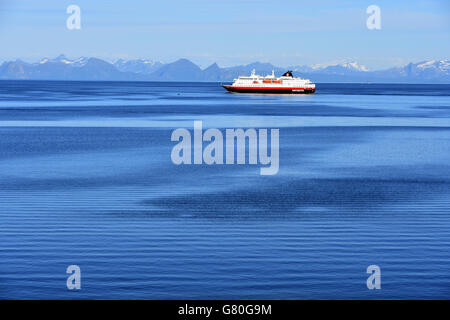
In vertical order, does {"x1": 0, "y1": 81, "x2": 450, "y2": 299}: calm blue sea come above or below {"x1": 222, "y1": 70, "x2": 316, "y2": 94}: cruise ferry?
below

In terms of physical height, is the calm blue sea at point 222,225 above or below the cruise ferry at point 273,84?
below

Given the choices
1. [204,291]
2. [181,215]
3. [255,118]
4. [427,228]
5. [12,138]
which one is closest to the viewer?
[204,291]

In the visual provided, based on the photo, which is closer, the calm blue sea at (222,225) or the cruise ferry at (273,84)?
the calm blue sea at (222,225)

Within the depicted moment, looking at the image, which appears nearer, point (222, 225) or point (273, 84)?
point (222, 225)

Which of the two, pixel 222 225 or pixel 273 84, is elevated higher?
pixel 273 84

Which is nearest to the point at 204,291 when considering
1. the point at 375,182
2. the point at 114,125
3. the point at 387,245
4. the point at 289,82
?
the point at 387,245

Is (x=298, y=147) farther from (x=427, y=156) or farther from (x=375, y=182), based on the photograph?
(x=375, y=182)

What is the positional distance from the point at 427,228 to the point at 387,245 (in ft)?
8.47

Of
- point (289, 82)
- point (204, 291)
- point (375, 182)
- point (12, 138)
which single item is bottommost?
point (204, 291)

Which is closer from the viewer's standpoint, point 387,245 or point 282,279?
point 282,279

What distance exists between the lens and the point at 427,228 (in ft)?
69.1

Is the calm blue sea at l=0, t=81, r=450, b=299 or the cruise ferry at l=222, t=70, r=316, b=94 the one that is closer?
the calm blue sea at l=0, t=81, r=450, b=299

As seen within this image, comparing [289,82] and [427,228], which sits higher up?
[289,82]
